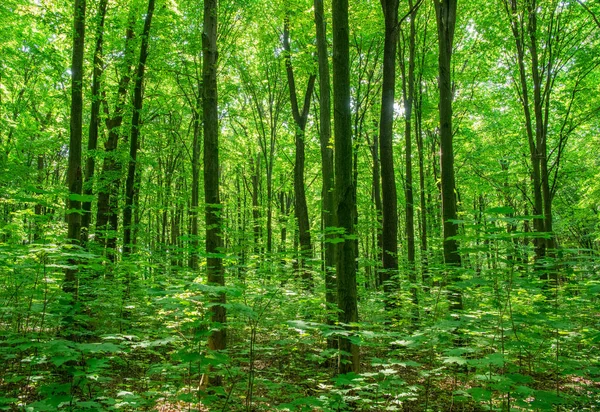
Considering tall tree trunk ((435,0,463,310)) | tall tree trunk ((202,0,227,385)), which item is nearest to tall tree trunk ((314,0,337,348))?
tall tree trunk ((435,0,463,310))

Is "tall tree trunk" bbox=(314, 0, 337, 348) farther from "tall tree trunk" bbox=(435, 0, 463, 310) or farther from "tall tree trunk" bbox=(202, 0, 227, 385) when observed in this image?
"tall tree trunk" bbox=(202, 0, 227, 385)

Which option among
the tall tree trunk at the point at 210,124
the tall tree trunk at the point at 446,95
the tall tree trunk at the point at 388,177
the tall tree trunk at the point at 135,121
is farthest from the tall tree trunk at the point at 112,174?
the tall tree trunk at the point at 446,95

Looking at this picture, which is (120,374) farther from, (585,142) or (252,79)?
(585,142)

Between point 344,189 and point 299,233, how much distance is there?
7.88 m

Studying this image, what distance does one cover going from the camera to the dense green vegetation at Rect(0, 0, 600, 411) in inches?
181

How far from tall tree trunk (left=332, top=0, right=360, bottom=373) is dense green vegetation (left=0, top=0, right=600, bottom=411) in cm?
4

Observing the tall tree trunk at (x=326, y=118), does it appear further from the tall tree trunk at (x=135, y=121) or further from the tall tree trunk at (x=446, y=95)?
the tall tree trunk at (x=135, y=121)

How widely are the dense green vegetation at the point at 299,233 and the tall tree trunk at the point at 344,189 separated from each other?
1.5 inches

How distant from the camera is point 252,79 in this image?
19438 millimetres

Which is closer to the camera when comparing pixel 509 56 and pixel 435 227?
pixel 509 56

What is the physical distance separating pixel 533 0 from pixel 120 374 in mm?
14860

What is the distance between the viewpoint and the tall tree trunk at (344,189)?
511cm

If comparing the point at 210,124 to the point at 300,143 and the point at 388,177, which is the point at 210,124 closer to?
the point at 388,177

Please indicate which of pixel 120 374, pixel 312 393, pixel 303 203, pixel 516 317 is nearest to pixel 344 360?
pixel 312 393
